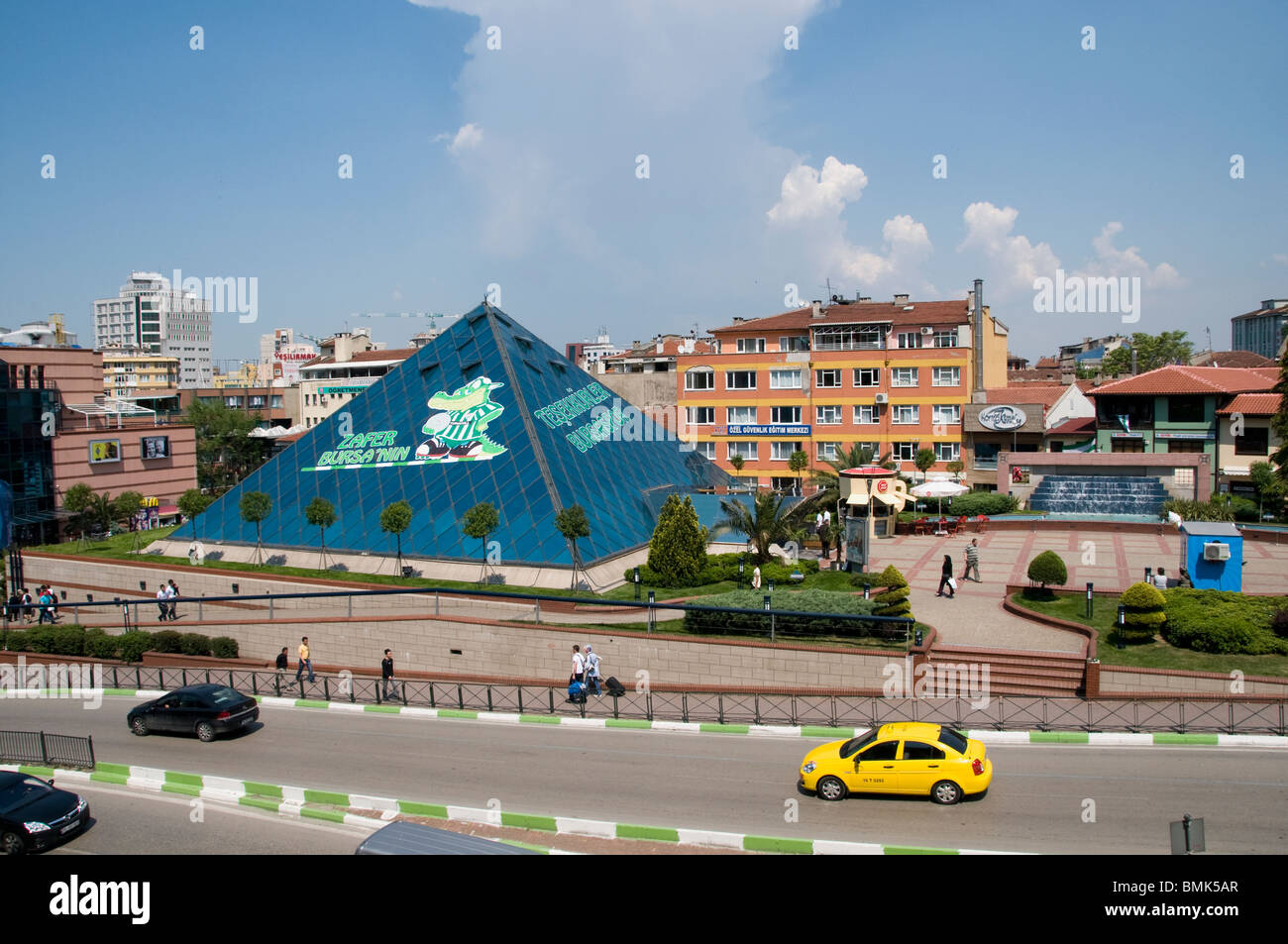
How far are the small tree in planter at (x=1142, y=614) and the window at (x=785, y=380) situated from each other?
3745cm

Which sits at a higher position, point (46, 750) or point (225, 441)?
point (225, 441)

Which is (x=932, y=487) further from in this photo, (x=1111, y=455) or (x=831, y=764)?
(x=831, y=764)

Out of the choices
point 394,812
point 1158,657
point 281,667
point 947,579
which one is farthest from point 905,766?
→ point 281,667

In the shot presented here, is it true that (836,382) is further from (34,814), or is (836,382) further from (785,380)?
(34,814)

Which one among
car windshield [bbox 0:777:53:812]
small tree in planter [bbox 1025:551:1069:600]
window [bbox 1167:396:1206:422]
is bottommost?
car windshield [bbox 0:777:53:812]

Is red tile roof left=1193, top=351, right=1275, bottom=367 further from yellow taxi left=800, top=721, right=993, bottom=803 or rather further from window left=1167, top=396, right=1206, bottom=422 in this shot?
yellow taxi left=800, top=721, right=993, bottom=803

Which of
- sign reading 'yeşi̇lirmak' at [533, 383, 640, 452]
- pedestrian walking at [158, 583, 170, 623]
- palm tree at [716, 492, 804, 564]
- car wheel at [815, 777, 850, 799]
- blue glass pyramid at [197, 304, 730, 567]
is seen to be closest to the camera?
car wheel at [815, 777, 850, 799]

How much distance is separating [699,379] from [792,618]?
39984 mm

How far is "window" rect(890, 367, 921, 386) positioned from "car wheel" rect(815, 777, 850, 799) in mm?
43945

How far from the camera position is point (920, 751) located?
14.3 meters

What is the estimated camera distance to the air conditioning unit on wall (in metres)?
24.9

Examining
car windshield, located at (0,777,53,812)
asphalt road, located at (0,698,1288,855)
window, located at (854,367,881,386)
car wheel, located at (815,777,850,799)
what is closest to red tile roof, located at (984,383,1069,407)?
window, located at (854,367,881,386)
